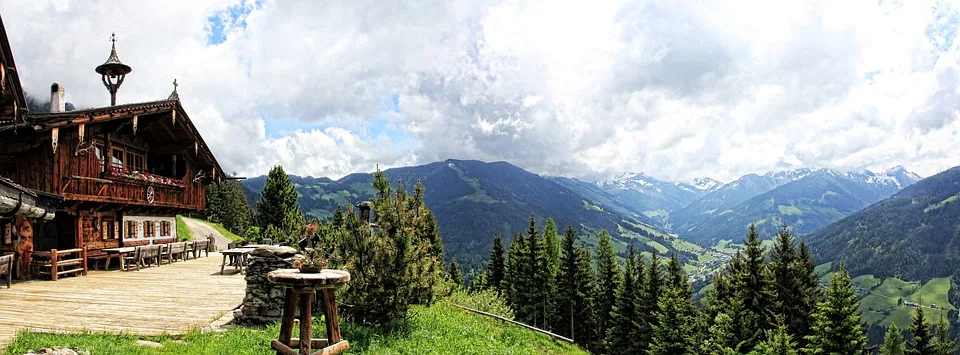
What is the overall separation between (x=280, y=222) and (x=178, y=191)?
2853 centimetres

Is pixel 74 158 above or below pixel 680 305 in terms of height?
above

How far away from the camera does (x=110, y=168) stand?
1035 inches

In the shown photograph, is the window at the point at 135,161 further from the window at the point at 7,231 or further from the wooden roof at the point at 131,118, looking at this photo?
the window at the point at 7,231

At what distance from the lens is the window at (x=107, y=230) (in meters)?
26.7

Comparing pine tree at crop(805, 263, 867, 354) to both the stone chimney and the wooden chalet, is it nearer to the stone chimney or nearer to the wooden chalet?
the wooden chalet

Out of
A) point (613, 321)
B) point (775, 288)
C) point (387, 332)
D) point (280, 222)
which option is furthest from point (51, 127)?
point (613, 321)

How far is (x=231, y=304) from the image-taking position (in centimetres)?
1655

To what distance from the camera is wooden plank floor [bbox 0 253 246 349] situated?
12.9 meters

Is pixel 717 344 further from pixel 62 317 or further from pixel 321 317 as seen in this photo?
pixel 62 317

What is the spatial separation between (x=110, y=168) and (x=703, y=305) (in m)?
46.8

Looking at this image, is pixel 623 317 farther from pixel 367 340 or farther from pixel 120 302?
pixel 120 302

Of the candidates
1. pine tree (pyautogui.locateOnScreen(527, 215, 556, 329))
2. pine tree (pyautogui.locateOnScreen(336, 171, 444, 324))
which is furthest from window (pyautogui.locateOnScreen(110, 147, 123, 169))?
pine tree (pyautogui.locateOnScreen(527, 215, 556, 329))

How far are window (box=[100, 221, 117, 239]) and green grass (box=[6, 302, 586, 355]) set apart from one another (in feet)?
58.3

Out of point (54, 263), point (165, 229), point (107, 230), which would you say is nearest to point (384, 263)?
point (54, 263)
